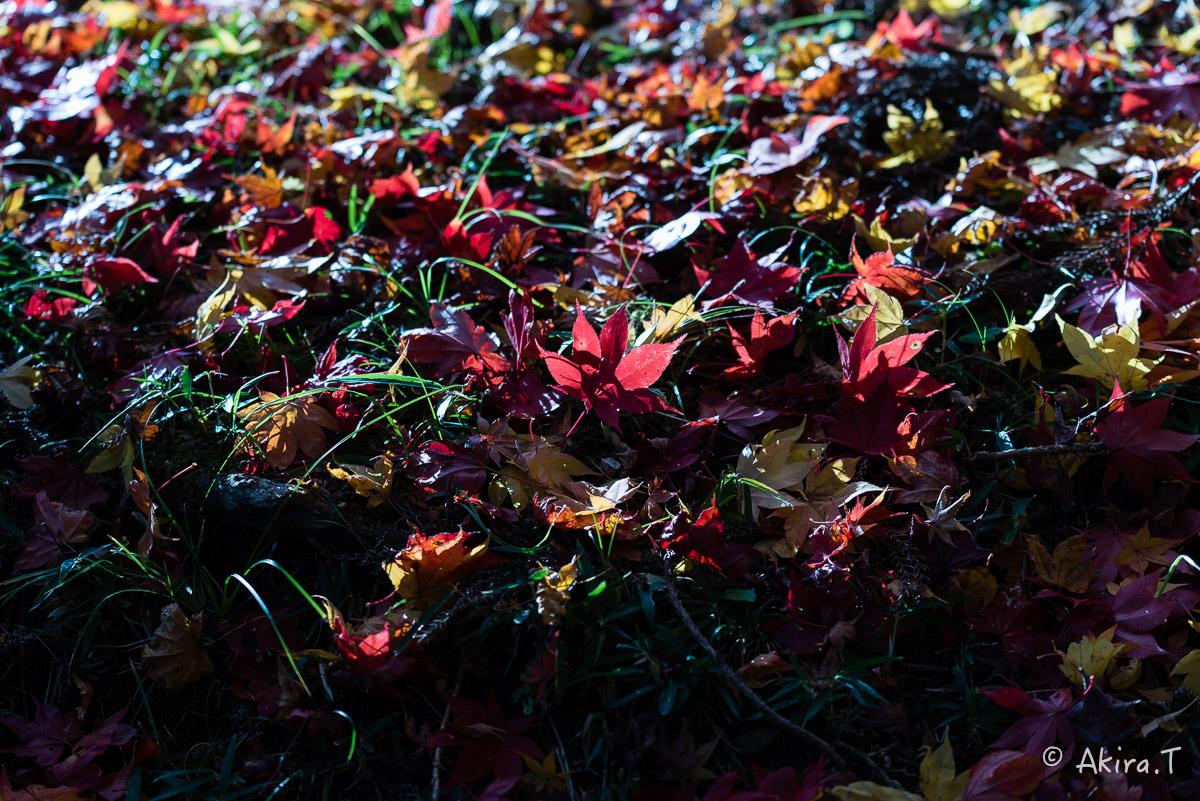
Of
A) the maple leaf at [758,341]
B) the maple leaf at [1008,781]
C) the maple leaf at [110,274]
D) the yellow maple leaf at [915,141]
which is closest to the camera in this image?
the maple leaf at [1008,781]

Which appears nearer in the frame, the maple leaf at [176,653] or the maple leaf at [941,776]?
the maple leaf at [941,776]

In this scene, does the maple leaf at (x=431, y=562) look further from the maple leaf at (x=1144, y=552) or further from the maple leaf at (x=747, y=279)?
the maple leaf at (x=1144, y=552)

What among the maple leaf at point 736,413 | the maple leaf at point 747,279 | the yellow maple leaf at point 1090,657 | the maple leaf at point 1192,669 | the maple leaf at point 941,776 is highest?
the maple leaf at point 747,279

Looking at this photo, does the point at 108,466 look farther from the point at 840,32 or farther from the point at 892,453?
the point at 840,32

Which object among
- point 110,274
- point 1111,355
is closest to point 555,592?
point 1111,355

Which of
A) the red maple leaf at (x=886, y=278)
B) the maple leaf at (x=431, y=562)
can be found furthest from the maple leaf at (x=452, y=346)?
the red maple leaf at (x=886, y=278)

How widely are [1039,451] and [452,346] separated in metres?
1.01

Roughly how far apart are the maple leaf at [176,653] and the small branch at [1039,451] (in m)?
1.28

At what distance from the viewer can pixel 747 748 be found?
1.18 m

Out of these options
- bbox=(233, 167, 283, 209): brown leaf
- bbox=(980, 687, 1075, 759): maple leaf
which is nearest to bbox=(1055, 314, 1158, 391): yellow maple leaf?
bbox=(980, 687, 1075, 759): maple leaf

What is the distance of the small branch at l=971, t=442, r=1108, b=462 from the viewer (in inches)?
53.4

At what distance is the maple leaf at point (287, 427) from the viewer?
4.66ft

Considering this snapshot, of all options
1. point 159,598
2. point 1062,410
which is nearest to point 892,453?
point 1062,410

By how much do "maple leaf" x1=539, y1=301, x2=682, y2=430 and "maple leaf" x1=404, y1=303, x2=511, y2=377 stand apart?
0.18m
